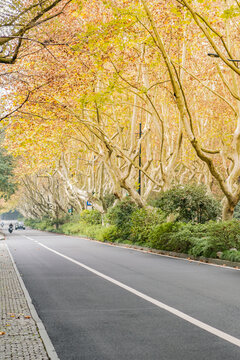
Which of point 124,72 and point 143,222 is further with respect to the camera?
point 143,222

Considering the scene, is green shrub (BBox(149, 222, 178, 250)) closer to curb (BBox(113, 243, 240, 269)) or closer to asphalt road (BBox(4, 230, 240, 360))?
curb (BBox(113, 243, 240, 269))

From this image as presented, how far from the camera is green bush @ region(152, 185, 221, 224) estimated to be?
23.1 meters

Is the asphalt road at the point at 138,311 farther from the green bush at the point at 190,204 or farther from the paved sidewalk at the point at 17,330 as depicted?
the green bush at the point at 190,204

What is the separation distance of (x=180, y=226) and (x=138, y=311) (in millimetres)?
13992

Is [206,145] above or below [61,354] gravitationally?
above

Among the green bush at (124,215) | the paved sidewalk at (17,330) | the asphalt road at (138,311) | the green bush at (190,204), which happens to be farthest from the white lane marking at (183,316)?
the green bush at (124,215)

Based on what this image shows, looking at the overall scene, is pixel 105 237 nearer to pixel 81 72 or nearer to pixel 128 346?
pixel 81 72

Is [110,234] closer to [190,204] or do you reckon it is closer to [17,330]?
[190,204]

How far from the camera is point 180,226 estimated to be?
73.5 ft

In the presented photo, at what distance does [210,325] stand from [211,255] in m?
11.0

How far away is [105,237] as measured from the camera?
3488 centimetres

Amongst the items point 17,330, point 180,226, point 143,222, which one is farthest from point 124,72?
point 17,330

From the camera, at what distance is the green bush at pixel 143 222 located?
1083 inches

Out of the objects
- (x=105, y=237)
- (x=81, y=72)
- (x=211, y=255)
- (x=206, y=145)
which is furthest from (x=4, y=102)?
(x=206, y=145)
